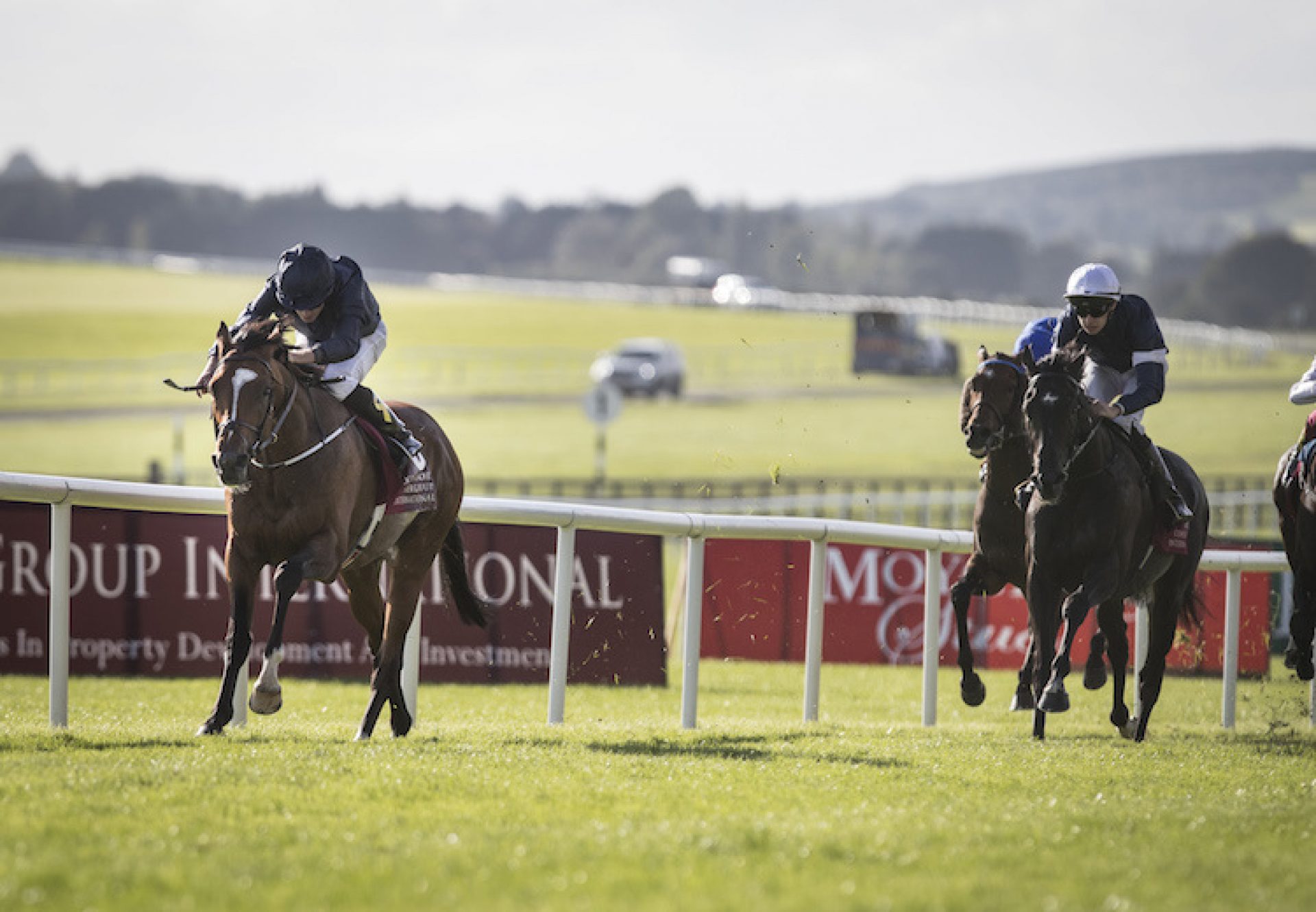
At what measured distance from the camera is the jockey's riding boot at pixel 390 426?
309 inches

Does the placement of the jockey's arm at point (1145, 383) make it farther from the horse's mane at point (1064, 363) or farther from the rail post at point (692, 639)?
the rail post at point (692, 639)

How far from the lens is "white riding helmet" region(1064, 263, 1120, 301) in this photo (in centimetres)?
879

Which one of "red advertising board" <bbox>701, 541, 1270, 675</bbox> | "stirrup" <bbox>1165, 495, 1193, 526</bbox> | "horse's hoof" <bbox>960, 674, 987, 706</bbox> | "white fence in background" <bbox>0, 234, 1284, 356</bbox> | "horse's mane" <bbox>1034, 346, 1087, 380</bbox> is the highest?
"white fence in background" <bbox>0, 234, 1284, 356</bbox>

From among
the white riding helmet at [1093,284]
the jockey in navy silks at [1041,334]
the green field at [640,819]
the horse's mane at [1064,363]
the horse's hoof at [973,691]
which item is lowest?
the horse's hoof at [973,691]

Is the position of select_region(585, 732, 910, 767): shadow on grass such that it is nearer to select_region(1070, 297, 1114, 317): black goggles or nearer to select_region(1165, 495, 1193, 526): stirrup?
select_region(1165, 495, 1193, 526): stirrup

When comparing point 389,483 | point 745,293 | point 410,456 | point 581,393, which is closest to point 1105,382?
point 410,456

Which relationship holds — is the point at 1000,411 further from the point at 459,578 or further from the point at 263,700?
the point at 263,700

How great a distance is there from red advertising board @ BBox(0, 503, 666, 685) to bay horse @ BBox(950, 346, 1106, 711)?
2.64 meters

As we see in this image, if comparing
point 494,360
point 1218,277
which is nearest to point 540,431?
point 494,360

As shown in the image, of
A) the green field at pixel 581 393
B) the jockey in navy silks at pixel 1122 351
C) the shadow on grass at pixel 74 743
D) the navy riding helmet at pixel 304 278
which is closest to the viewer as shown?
the shadow on grass at pixel 74 743

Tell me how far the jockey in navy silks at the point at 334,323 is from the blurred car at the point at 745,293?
65.2 meters

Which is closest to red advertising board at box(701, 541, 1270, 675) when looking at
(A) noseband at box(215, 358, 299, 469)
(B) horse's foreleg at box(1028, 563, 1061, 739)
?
(B) horse's foreleg at box(1028, 563, 1061, 739)

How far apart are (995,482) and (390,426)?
320 cm

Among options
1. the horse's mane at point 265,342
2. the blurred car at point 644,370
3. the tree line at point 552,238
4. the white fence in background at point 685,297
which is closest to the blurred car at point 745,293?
the white fence in background at point 685,297
